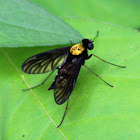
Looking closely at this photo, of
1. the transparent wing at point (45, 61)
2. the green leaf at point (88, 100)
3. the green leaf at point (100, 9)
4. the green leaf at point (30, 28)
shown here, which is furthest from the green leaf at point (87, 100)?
the green leaf at point (100, 9)

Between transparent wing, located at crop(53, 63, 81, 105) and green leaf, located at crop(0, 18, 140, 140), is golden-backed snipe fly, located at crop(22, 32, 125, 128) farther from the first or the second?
green leaf, located at crop(0, 18, 140, 140)

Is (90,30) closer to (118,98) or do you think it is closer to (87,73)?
(87,73)

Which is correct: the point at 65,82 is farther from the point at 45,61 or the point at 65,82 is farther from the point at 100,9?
the point at 100,9

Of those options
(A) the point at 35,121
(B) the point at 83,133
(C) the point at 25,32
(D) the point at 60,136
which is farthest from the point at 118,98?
(C) the point at 25,32

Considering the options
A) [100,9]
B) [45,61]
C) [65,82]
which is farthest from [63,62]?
[100,9]

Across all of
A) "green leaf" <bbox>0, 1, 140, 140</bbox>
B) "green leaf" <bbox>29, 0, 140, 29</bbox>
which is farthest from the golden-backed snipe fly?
"green leaf" <bbox>29, 0, 140, 29</bbox>

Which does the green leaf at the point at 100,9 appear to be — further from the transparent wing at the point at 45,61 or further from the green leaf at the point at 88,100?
the transparent wing at the point at 45,61
